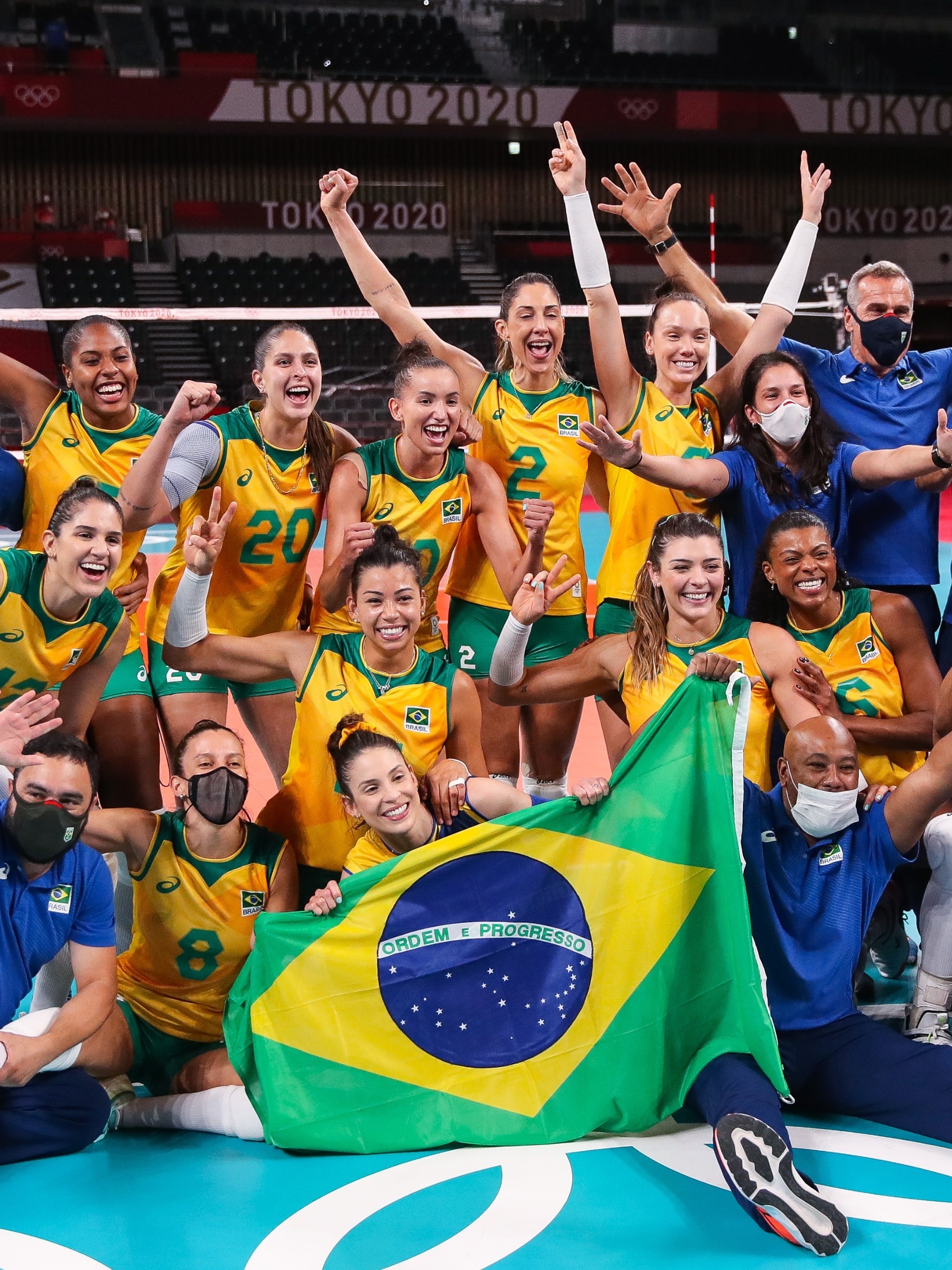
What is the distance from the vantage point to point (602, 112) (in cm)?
2556

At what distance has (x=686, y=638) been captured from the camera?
15.4 ft

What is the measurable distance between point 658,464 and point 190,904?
7.54 feet

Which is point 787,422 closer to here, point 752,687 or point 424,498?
point 752,687

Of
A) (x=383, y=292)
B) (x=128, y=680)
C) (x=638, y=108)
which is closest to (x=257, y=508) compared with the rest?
(x=128, y=680)

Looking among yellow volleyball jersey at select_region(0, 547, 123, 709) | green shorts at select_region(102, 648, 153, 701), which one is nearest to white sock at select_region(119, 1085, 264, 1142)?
yellow volleyball jersey at select_region(0, 547, 123, 709)

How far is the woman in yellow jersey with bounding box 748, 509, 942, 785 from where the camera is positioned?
478 centimetres

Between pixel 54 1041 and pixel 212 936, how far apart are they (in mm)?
677

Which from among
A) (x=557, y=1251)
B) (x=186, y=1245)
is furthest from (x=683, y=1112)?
(x=186, y=1245)

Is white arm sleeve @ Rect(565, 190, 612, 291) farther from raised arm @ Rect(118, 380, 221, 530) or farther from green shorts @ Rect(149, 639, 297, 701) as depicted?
green shorts @ Rect(149, 639, 297, 701)

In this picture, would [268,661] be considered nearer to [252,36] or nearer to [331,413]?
[331,413]

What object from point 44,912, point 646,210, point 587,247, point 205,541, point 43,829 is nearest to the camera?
point 43,829

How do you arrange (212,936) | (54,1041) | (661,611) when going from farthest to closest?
1. (661,611)
2. (212,936)
3. (54,1041)

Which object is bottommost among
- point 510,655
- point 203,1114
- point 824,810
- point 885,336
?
point 203,1114

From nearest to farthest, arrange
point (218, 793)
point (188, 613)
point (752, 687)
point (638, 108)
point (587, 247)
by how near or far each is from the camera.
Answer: point (218, 793) < point (752, 687) < point (188, 613) < point (587, 247) < point (638, 108)
